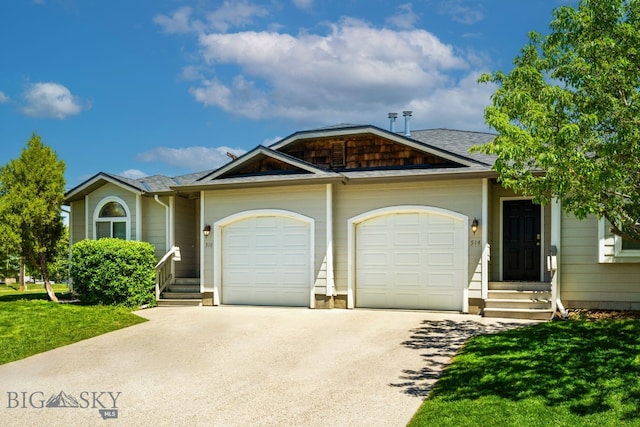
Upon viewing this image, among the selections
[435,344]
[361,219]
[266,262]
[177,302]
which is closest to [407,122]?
[361,219]

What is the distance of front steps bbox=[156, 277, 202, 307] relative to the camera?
1322 centimetres

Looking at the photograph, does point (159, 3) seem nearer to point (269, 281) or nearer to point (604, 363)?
point (269, 281)

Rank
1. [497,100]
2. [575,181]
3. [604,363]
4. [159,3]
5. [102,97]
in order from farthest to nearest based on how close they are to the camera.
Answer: [102,97] → [159,3] → [497,100] → [575,181] → [604,363]

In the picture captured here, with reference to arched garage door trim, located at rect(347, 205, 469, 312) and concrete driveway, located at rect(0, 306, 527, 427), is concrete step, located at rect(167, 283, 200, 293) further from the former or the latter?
arched garage door trim, located at rect(347, 205, 469, 312)

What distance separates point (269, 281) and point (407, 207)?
378 cm

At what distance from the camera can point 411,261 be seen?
460 inches

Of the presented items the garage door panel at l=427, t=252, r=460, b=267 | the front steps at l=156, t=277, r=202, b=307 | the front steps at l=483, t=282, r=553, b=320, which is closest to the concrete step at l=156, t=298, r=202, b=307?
the front steps at l=156, t=277, r=202, b=307

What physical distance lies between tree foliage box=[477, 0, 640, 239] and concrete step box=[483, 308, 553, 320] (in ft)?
10.6

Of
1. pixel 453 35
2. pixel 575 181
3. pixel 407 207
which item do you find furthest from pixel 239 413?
pixel 453 35

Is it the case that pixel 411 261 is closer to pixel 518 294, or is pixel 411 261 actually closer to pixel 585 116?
pixel 518 294

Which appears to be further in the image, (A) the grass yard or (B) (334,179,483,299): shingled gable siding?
(B) (334,179,483,299): shingled gable siding

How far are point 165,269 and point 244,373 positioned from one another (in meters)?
8.05

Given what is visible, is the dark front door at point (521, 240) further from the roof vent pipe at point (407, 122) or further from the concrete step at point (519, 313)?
the roof vent pipe at point (407, 122)

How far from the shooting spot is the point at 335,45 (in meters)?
15.5
